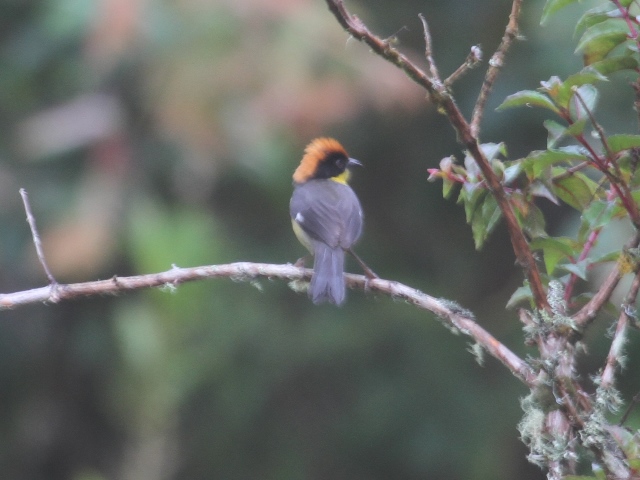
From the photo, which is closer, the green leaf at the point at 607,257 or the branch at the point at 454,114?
the branch at the point at 454,114

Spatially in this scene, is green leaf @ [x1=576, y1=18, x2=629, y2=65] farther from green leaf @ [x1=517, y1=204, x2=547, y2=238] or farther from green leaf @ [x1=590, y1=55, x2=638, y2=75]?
green leaf @ [x1=517, y1=204, x2=547, y2=238]

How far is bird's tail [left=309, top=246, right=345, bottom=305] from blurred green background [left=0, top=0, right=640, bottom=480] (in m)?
2.18

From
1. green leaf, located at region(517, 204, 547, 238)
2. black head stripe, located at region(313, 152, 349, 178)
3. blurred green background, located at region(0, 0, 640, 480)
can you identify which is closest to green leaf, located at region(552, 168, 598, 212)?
green leaf, located at region(517, 204, 547, 238)

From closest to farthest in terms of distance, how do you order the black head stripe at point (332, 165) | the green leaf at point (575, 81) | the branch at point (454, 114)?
1. the branch at point (454, 114)
2. the green leaf at point (575, 81)
3. the black head stripe at point (332, 165)

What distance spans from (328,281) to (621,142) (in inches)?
68.9

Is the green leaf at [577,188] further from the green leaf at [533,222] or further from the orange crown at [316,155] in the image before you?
the orange crown at [316,155]

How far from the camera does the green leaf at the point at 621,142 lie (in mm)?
1675

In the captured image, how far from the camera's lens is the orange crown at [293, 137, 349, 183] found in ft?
15.8

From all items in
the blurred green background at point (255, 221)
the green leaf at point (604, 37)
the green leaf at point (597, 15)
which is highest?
the green leaf at point (597, 15)

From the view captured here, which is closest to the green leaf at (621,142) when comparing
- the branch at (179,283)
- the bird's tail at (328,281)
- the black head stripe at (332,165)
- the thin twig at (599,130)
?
the thin twig at (599,130)

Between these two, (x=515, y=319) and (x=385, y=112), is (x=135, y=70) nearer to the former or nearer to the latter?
(x=385, y=112)

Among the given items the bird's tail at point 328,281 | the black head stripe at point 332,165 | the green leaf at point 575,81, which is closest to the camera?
the green leaf at point 575,81

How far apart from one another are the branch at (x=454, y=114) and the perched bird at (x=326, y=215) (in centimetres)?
156

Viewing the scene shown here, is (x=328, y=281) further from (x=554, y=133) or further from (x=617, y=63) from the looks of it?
(x=617, y=63)
